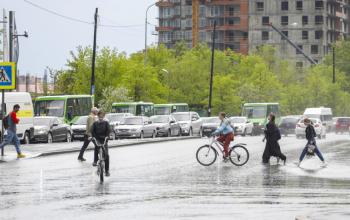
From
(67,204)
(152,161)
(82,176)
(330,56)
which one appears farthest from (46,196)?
(330,56)

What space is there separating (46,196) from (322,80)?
105518 mm

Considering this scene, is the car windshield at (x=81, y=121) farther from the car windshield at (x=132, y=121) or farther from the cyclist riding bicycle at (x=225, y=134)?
the cyclist riding bicycle at (x=225, y=134)

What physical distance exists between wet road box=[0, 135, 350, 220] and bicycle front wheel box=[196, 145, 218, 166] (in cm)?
35

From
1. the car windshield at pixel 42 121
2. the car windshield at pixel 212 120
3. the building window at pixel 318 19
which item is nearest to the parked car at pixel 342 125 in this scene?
the car windshield at pixel 212 120

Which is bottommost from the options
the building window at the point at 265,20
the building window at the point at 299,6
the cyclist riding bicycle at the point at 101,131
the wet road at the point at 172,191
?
the wet road at the point at 172,191

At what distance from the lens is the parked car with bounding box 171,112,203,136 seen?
229ft

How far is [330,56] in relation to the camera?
15888 centimetres

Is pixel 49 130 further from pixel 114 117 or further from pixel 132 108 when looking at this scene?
pixel 132 108

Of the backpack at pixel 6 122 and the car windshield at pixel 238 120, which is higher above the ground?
the car windshield at pixel 238 120

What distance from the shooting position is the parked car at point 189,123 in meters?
69.9

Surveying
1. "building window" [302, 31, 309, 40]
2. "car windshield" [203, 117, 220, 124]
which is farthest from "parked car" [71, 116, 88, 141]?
"building window" [302, 31, 309, 40]

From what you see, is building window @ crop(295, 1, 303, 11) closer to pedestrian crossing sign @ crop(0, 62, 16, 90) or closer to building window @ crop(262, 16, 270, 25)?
building window @ crop(262, 16, 270, 25)

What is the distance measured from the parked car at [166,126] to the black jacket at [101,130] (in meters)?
41.0

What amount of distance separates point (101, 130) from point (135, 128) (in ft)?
125
